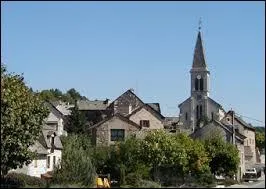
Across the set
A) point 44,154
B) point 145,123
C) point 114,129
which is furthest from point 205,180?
point 145,123

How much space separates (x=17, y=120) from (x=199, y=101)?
111 m

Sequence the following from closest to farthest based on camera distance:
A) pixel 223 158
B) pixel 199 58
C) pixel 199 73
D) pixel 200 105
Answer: pixel 223 158 < pixel 200 105 < pixel 199 73 < pixel 199 58

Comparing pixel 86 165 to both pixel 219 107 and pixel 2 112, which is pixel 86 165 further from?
pixel 219 107

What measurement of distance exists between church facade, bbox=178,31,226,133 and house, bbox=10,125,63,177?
3013 inches

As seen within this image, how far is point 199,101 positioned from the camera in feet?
485

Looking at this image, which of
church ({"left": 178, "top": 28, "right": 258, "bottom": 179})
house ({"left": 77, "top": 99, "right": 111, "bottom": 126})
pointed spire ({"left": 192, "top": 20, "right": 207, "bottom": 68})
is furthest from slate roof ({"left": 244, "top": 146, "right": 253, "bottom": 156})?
pointed spire ({"left": 192, "top": 20, "right": 207, "bottom": 68})

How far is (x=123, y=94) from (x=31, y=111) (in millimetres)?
62692

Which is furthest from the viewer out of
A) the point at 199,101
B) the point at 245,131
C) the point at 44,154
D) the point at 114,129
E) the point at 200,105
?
the point at 199,101

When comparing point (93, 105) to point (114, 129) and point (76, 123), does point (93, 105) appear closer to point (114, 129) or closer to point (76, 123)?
point (76, 123)

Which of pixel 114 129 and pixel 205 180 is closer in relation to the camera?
pixel 205 180

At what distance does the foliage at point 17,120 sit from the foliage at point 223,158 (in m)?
29.2

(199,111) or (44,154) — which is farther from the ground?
(199,111)

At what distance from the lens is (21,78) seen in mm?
43844

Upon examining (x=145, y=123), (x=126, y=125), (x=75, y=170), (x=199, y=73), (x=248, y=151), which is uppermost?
(x=199, y=73)
